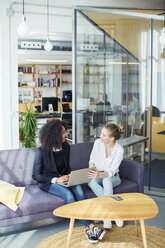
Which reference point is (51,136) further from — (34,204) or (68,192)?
(34,204)

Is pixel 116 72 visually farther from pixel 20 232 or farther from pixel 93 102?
pixel 20 232

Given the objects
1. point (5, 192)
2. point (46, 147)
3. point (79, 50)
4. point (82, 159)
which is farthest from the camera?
point (79, 50)

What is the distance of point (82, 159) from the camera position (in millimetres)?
4043

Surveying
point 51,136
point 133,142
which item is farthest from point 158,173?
point 51,136

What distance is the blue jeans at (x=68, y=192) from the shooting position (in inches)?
127

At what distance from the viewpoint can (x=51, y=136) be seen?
3424mm

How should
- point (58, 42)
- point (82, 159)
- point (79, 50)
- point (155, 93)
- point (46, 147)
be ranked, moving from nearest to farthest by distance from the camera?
point (46, 147) → point (82, 159) → point (155, 93) → point (79, 50) → point (58, 42)

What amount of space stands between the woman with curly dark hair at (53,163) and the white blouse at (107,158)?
41 cm

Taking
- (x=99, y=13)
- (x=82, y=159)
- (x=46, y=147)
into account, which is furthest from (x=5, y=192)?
(x=99, y=13)

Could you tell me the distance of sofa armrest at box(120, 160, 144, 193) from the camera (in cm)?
380

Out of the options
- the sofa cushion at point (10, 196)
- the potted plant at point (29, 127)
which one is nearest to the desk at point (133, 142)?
the potted plant at point (29, 127)

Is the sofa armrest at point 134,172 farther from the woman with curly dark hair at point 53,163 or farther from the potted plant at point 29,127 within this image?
the potted plant at point 29,127

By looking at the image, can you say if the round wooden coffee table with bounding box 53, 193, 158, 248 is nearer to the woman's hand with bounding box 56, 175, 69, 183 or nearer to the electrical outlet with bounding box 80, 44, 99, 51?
the woman's hand with bounding box 56, 175, 69, 183

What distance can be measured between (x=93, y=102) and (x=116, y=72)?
61 centimetres
